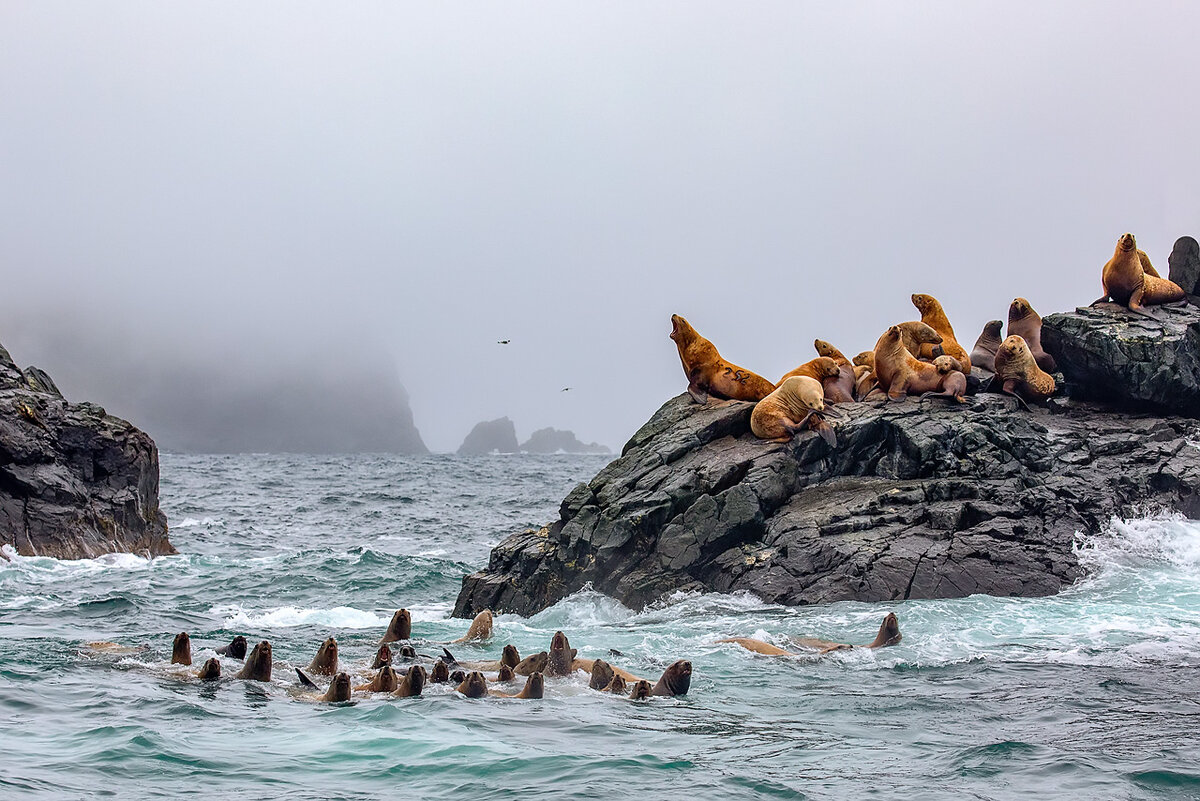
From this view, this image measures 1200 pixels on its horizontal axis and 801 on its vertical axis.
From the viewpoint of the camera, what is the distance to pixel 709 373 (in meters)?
18.2

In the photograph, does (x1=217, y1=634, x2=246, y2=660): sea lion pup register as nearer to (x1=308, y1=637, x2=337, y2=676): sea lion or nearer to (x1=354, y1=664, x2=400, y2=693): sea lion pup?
(x1=308, y1=637, x2=337, y2=676): sea lion

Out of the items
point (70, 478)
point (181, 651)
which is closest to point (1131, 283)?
point (181, 651)

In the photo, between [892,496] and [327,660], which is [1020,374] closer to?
[892,496]

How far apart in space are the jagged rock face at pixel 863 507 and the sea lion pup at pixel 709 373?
32.7 inches

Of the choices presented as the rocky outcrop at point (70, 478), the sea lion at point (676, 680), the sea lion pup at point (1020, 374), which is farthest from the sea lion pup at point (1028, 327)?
the rocky outcrop at point (70, 478)

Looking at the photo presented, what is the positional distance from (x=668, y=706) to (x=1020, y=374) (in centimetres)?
1026

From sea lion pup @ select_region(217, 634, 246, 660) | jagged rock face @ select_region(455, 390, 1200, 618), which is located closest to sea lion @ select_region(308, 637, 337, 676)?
sea lion pup @ select_region(217, 634, 246, 660)

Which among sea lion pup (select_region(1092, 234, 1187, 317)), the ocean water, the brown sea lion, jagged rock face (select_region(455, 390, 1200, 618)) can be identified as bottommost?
the ocean water

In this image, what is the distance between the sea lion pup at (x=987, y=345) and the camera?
18828 mm

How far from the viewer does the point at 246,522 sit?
103ft

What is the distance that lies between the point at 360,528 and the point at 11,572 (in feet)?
44.1

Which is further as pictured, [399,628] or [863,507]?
[863,507]

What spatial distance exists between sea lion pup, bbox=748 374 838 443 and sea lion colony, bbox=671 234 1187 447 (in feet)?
0.05

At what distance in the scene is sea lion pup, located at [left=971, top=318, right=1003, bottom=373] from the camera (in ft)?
61.8
